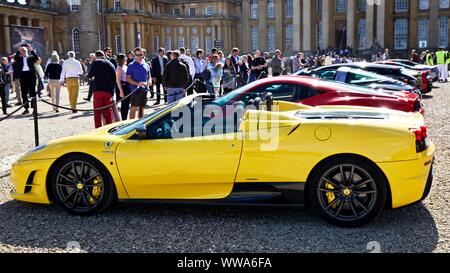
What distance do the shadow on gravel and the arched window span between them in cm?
6240

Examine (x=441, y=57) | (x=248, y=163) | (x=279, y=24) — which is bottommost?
(x=248, y=163)

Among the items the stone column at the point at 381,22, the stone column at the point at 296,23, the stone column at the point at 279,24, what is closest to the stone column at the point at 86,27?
the stone column at the point at 279,24

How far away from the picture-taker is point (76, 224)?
5.54 m

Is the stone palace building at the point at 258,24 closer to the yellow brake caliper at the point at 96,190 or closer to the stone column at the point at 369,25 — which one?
the stone column at the point at 369,25

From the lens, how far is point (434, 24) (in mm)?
60875

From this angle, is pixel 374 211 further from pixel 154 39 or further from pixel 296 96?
pixel 154 39

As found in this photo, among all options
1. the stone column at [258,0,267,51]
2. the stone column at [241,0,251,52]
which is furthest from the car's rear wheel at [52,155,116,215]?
the stone column at [241,0,251,52]

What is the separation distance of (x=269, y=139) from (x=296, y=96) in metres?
4.12

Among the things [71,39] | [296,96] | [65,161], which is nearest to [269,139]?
[65,161]

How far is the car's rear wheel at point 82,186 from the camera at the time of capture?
568 cm

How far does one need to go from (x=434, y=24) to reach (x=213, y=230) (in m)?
63.2

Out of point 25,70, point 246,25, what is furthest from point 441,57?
point 246,25

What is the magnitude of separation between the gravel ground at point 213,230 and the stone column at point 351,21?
5816 centimetres

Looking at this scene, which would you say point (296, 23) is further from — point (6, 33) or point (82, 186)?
point (82, 186)
